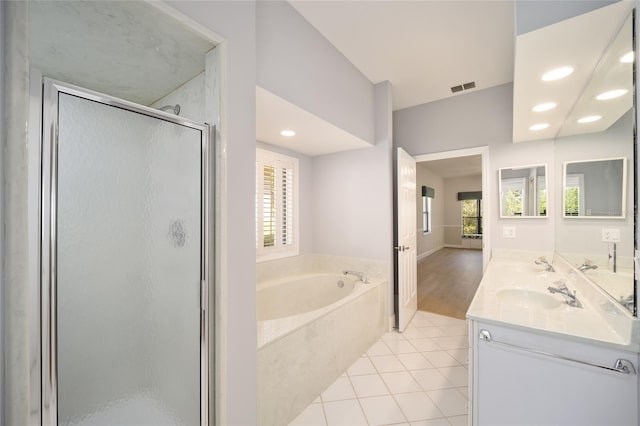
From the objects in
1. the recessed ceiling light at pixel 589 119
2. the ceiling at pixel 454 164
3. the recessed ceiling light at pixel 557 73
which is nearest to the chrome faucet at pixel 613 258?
the recessed ceiling light at pixel 589 119

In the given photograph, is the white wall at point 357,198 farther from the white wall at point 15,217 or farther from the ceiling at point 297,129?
the white wall at point 15,217

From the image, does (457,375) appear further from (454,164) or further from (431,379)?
(454,164)

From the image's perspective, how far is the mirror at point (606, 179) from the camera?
3.33ft

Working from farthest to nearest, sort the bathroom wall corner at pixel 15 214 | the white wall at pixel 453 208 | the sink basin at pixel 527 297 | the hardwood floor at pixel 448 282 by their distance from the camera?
the white wall at pixel 453 208
the hardwood floor at pixel 448 282
the sink basin at pixel 527 297
the bathroom wall corner at pixel 15 214

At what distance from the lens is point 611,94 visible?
3.92ft

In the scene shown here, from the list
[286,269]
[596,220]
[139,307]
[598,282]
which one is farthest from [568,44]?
[286,269]

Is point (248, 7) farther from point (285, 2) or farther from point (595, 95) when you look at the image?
point (595, 95)

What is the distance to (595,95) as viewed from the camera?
4.51ft

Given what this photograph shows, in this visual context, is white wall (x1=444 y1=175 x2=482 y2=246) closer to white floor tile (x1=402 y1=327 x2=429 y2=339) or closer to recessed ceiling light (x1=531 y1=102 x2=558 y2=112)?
white floor tile (x1=402 y1=327 x2=429 y2=339)

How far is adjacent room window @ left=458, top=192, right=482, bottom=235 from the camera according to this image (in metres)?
8.73

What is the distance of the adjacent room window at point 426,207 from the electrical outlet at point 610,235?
6.14m

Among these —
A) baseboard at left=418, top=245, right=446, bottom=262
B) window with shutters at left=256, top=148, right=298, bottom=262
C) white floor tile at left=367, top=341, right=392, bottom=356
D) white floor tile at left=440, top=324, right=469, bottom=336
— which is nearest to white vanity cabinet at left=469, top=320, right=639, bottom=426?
white floor tile at left=367, top=341, right=392, bottom=356

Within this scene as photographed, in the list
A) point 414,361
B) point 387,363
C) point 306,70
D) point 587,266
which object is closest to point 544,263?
point 587,266

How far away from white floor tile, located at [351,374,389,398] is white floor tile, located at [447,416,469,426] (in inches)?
16.9
